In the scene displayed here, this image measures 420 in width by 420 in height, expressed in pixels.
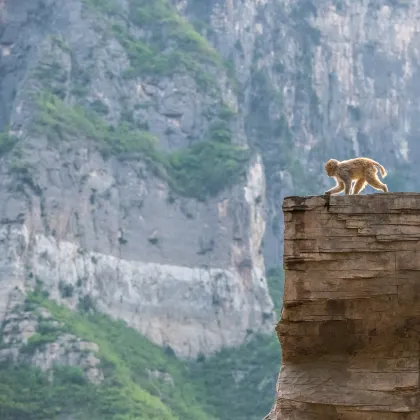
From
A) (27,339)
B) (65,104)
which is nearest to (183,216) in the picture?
(65,104)

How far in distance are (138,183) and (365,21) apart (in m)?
47.7

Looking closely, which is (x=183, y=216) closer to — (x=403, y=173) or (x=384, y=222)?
(x=403, y=173)

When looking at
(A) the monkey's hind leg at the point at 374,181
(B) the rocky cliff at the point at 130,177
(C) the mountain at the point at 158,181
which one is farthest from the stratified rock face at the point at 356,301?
(B) the rocky cliff at the point at 130,177

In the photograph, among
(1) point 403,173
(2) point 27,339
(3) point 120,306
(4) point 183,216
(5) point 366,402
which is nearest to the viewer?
(5) point 366,402

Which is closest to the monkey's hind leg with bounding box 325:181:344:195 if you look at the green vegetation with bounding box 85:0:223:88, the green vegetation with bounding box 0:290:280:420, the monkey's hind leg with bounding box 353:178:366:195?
the monkey's hind leg with bounding box 353:178:366:195

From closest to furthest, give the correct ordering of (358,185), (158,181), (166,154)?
(358,185)
(158,181)
(166,154)

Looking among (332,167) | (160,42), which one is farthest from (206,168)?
(332,167)

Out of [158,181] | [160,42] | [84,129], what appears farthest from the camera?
[160,42]

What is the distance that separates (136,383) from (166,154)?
33.0 meters

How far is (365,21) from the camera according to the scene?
A: 19575 cm

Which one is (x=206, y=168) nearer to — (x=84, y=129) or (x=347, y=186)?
(x=84, y=129)

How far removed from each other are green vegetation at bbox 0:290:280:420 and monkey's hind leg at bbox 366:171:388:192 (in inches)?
3958

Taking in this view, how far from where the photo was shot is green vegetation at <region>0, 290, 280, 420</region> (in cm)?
13150

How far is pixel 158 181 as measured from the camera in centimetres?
16012
